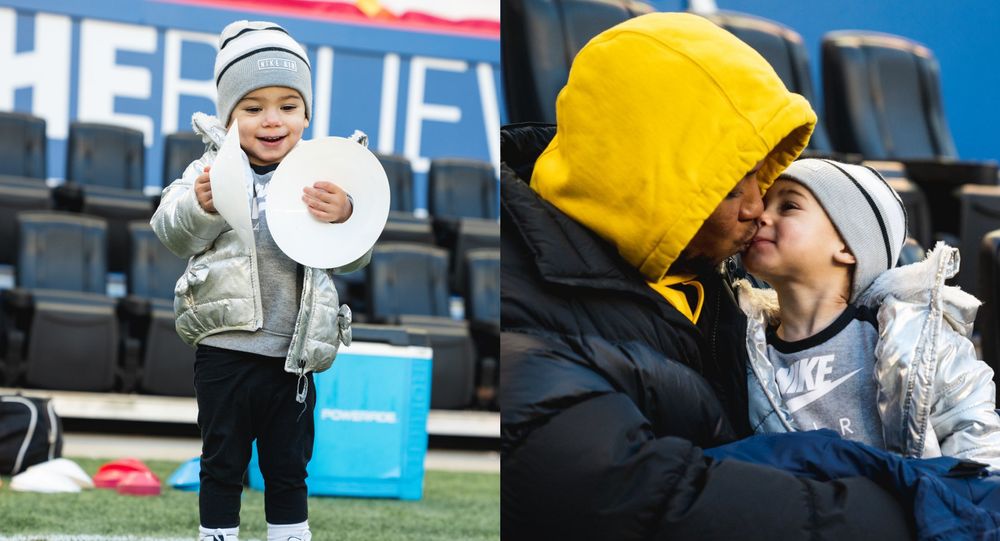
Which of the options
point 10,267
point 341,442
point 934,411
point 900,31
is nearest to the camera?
point 934,411

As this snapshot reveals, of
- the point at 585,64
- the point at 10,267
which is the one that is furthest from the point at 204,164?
the point at 10,267

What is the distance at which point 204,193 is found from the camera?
4.77ft

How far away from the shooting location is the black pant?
153cm

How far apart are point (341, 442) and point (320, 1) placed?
3.28 metres

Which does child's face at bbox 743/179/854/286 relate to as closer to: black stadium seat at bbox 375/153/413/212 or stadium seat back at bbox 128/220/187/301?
stadium seat back at bbox 128/220/187/301

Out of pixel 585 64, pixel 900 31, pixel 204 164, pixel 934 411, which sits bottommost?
pixel 934 411

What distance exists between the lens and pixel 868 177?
1.63 m

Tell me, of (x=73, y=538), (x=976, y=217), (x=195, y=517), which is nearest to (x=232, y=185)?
(x=73, y=538)

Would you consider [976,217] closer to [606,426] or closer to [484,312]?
[484,312]

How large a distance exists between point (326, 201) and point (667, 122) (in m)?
0.42

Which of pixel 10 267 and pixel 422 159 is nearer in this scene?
pixel 10 267

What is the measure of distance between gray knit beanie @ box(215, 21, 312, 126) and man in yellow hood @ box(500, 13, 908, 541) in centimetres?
32

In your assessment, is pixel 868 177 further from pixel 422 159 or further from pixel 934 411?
pixel 422 159

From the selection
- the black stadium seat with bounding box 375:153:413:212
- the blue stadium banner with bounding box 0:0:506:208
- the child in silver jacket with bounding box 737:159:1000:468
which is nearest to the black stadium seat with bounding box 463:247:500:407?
the black stadium seat with bounding box 375:153:413:212
